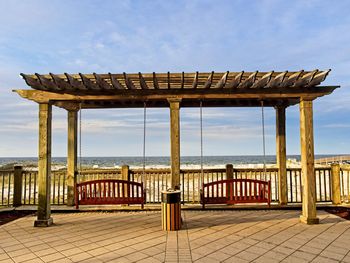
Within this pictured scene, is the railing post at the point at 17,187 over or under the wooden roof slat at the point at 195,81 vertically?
under

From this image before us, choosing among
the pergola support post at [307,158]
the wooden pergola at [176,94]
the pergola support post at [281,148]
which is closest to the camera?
the wooden pergola at [176,94]

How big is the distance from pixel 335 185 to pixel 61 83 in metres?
7.44

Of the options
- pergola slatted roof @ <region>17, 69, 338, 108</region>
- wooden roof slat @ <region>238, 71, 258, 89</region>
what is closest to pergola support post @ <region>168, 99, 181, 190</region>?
pergola slatted roof @ <region>17, 69, 338, 108</region>

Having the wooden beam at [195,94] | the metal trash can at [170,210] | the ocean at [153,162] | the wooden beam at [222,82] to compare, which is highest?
the wooden beam at [222,82]

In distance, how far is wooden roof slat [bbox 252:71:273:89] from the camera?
16.2ft

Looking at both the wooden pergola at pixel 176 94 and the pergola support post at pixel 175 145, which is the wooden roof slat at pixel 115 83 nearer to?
the wooden pergola at pixel 176 94

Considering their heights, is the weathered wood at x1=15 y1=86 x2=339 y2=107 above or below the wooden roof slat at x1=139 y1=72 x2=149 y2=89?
below

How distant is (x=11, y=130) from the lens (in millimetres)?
47250

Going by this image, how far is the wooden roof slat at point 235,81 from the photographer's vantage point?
4.93 m

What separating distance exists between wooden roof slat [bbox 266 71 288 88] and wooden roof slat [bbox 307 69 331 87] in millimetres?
636

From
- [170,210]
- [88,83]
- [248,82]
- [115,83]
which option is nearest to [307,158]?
[248,82]

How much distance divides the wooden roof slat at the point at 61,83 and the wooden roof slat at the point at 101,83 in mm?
614

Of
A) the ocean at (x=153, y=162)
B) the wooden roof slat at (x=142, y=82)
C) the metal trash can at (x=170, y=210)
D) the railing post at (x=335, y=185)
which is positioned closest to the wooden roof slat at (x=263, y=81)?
the wooden roof slat at (x=142, y=82)

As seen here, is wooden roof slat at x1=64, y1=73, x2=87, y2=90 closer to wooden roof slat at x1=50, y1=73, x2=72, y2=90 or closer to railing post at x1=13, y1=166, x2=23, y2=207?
wooden roof slat at x1=50, y1=73, x2=72, y2=90
